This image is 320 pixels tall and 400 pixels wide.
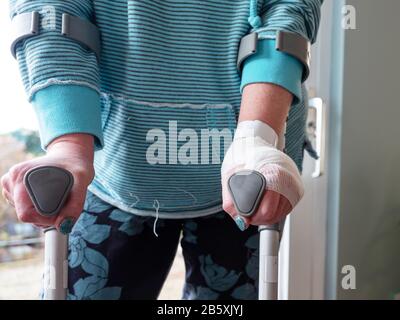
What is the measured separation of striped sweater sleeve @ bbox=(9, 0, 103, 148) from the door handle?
606 millimetres

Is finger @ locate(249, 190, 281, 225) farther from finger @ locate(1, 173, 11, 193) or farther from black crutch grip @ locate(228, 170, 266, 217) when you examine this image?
finger @ locate(1, 173, 11, 193)

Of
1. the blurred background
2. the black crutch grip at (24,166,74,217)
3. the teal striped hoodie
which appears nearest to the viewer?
the black crutch grip at (24,166,74,217)

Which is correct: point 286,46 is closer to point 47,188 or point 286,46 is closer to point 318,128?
point 47,188

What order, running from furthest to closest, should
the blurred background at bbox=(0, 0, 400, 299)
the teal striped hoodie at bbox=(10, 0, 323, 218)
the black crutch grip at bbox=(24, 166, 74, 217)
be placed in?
the blurred background at bbox=(0, 0, 400, 299) < the teal striped hoodie at bbox=(10, 0, 323, 218) < the black crutch grip at bbox=(24, 166, 74, 217)

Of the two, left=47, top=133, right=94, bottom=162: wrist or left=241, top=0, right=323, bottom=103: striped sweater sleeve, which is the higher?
left=241, top=0, right=323, bottom=103: striped sweater sleeve

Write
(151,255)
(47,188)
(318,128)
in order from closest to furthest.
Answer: (47,188) < (151,255) < (318,128)

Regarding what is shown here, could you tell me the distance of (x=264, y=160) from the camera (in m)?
0.32

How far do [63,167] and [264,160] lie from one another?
0.15 meters

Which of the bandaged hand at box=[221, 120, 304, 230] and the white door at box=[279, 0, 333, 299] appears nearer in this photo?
the bandaged hand at box=[221, 120, 304, 230]

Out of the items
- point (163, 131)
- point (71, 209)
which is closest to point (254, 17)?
point (163, 131)

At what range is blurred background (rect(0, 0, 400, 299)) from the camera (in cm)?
86

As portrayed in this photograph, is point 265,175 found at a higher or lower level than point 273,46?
lower

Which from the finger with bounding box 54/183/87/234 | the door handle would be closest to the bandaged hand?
the finger with bounding box 54/183/87/234

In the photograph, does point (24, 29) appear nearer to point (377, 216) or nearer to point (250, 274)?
point (250, 274)
